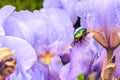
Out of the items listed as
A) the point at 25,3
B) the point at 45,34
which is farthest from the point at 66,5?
the point at 25,3

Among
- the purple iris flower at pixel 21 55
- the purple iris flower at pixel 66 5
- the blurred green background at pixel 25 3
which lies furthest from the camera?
the blurred green background at pixel 25 3

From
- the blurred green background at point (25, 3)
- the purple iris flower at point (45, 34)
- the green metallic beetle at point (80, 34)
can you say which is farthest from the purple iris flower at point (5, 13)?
the blurred green background at point (25, 3)

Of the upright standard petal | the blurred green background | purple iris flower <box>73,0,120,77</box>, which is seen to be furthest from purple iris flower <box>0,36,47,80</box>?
the blurred green background

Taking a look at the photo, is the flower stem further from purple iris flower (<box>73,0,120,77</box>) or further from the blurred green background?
the blurred green background

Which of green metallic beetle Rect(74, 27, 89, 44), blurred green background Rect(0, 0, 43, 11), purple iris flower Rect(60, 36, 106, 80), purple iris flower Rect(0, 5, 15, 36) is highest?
purple iris flower Rect(0, 5, 15, 36)

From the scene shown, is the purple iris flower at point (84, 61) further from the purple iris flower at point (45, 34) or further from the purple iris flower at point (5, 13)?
the purple iris flower at point (5, 13)

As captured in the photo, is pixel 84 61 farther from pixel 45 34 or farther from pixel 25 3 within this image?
pixel 25 3
